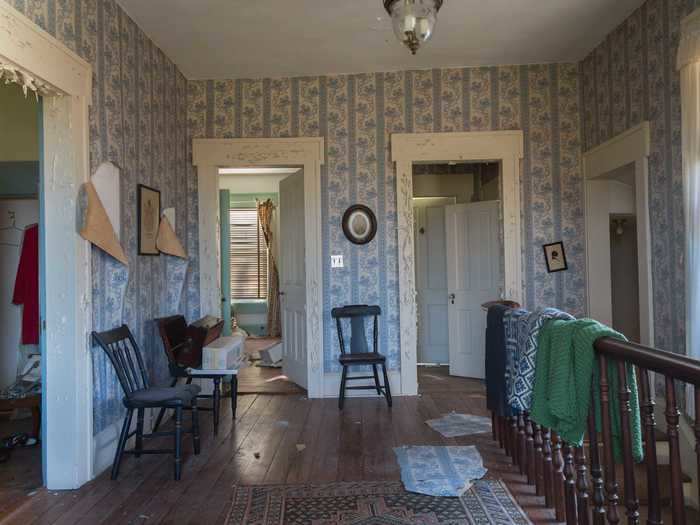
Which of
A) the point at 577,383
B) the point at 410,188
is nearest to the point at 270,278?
the point at 410,188

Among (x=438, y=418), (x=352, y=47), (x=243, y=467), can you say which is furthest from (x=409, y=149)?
(x=243, y=467)

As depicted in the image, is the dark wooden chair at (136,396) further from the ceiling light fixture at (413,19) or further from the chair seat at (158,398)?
the ceiling light fixture at (413,19)

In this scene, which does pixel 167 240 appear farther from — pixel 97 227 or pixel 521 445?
pixel 521 445

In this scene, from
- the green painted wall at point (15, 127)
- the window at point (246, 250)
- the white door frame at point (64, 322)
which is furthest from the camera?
the window at point (246, 250)

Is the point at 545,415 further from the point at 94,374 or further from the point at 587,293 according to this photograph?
the point at 587,293

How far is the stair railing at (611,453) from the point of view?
1.40 metres

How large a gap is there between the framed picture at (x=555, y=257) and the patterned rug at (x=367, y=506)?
239cm

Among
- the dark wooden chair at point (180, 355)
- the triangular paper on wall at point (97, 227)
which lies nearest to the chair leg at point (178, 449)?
the dark wooden chair at point (180, 355)

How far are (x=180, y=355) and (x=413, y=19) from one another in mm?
2837

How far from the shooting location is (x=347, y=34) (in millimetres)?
3834

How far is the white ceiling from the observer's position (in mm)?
3455

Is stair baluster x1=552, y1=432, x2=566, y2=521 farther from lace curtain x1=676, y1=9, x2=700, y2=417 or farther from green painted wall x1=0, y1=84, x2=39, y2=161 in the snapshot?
green painted wall x1=0, y1=84, x2=39, y2=161

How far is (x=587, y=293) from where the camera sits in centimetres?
446

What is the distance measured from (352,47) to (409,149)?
1029 mm
